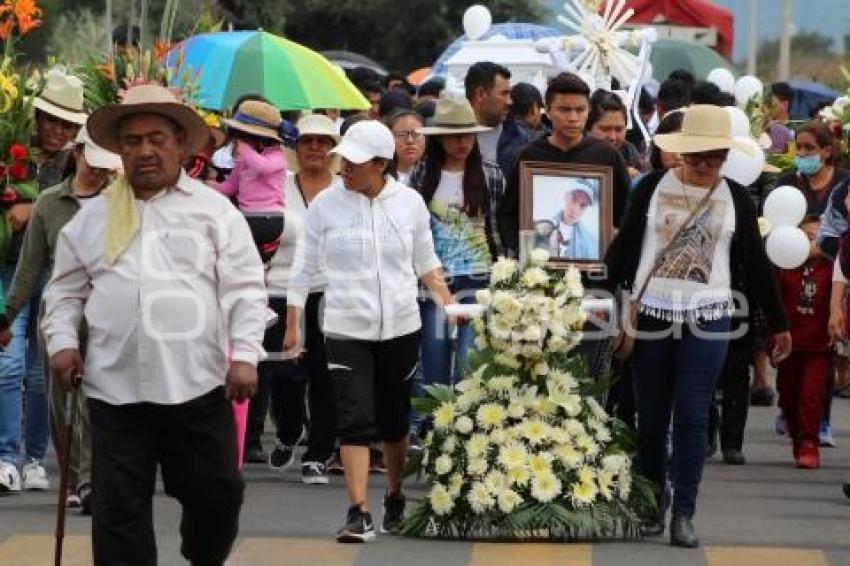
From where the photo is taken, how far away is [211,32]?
21422 millimetres

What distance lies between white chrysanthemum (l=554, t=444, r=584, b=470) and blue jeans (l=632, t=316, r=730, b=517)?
14.1 inches

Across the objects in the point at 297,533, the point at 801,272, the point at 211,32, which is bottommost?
the point at 297,533

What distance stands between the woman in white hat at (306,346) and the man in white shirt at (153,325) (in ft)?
14.6

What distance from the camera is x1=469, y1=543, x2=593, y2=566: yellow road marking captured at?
11.6 metres

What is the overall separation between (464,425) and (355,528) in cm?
71

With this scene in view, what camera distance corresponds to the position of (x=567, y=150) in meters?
13.9

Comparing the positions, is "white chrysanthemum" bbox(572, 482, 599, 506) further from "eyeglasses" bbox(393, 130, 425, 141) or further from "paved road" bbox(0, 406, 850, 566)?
"eyeglasses" bbox(393, 130, 425, 141)

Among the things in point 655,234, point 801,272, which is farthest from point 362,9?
point 655,234

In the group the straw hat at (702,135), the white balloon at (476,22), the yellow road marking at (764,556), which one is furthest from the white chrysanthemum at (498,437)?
the white balloon at (476,22)

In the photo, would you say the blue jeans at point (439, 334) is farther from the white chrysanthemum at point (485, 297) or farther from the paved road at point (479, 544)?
the white chrysanthemum at point (485, 297)

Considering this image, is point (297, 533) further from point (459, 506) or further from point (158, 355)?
point (158, 355)

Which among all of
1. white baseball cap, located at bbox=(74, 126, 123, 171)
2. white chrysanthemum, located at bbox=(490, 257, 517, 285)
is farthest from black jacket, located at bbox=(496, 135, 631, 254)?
white baseball cap, located at bbox=(74, 126, 123, 171)

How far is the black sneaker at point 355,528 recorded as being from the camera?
1210cm

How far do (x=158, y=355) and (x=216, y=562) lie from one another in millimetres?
868
